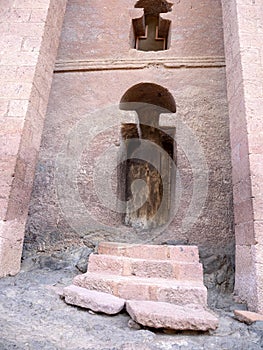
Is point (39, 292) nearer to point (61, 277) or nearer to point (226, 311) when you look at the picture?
point (61, 277)

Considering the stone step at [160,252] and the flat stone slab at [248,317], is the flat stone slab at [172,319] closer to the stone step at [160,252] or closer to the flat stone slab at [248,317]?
the flat stone slab at [248,317]

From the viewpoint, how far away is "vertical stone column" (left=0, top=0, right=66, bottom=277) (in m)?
3.10

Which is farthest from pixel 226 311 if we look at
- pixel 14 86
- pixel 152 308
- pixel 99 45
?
pixel 99 45

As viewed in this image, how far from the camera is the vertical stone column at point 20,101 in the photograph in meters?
3.10

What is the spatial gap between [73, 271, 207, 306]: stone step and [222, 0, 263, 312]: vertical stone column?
535 mm

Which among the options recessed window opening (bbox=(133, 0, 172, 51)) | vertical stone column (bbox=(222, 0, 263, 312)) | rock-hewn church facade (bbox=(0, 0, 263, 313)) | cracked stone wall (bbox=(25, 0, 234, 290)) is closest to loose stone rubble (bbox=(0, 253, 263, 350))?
vertical stone column (bbox=(222, 0, 263, 312))

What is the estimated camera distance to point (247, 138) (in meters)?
2.91

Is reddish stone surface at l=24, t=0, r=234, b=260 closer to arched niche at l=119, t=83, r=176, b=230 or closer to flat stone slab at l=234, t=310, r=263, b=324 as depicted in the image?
arched niche at l=119, t=83, r=176, b=230

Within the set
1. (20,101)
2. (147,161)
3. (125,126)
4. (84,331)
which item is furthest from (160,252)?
(147,161)

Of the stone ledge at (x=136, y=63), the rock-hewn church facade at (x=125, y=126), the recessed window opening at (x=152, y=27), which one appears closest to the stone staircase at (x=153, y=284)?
the rock-hewn church facade at (x=125, y=126)

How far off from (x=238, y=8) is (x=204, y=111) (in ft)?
4.65

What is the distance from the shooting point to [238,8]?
3.66 meters

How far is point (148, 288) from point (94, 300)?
1.54ft

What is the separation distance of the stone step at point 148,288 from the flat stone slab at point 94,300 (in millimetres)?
87
